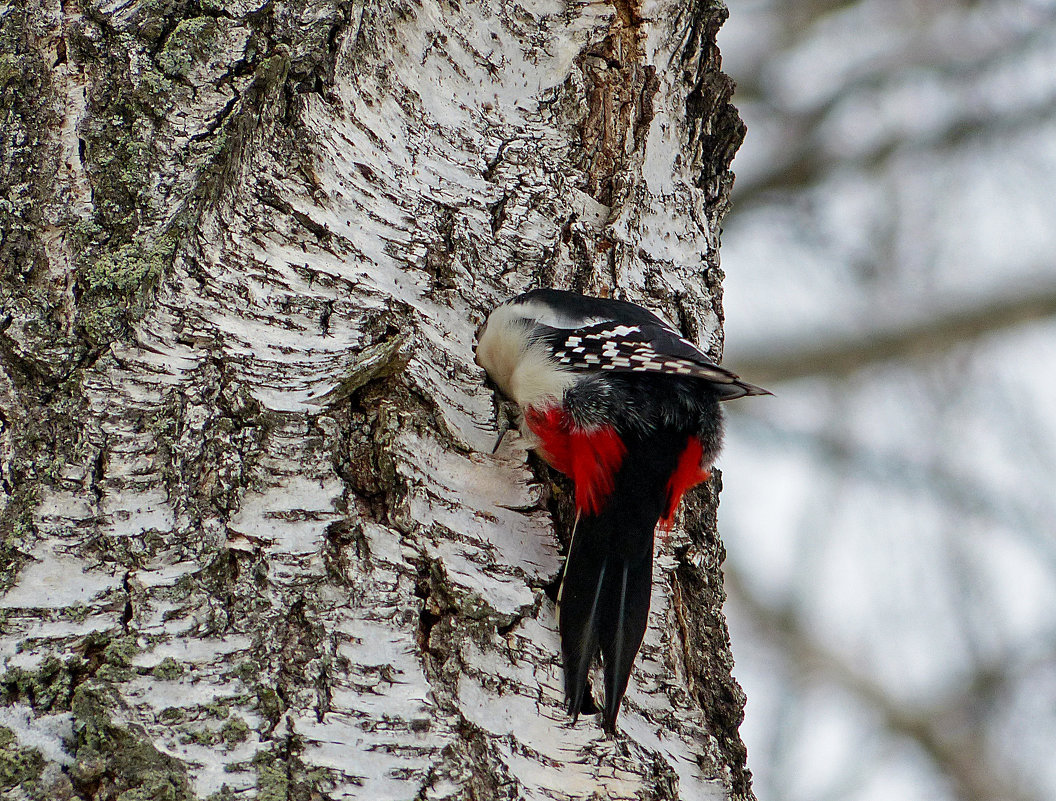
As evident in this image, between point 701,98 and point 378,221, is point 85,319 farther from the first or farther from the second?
point 701,98

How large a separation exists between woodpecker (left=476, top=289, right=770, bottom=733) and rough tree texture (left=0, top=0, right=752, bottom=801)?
0.20 ft

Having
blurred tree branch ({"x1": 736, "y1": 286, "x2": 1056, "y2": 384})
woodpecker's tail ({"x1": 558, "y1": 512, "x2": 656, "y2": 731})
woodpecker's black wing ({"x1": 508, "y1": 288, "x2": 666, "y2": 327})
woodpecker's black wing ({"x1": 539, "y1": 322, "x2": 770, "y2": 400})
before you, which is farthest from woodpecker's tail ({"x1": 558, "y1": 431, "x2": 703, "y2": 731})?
blurred tree branch ({"x1": 736, "y1": 286, "x2": 1056, "y2": 384})

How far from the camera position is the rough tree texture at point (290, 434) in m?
1.43

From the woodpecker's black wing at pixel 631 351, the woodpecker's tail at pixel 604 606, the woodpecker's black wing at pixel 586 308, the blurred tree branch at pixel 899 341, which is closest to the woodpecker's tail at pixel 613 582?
the woodpecker's tail at pixel 604 606

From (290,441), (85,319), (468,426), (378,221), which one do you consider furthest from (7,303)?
(468,426)

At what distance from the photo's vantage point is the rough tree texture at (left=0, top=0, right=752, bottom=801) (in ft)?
4.70

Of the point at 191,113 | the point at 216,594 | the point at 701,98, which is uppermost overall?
the point at 701,98

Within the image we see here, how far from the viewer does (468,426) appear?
6.06 ft

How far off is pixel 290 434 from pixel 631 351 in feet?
2.31

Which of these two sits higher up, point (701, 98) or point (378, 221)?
point (701, 98)

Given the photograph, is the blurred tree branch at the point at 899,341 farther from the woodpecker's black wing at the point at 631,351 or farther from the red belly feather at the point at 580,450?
the red belly feather at the point at 580,450

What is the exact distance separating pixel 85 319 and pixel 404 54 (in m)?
0.86

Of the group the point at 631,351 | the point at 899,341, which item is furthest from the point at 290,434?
the point at 899,341

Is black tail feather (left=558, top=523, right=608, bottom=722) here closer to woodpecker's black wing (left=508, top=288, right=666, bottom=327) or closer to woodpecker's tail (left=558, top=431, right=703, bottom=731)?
woodpecker's tail (left=558, top=431, right=703, bottom=731)
